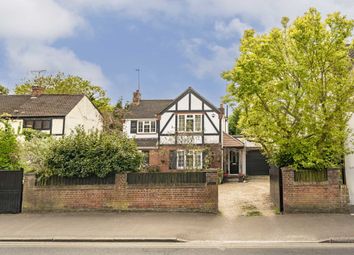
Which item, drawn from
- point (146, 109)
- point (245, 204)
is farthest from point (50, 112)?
point (245, 204)

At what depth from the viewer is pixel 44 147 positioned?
44.8 feet

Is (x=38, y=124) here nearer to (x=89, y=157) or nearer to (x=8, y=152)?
(x=8, y=152)

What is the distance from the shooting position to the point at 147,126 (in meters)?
28.8

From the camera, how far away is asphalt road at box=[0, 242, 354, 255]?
25.4ft

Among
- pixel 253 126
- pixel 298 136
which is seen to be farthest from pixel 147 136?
pixel 298 136

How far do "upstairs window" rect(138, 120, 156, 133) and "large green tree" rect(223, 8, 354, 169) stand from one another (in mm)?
16185

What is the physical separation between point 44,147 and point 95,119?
857 inches

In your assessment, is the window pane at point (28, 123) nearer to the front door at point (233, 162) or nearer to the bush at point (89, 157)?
the bush at point (89, 157)

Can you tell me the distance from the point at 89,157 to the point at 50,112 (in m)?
18.2

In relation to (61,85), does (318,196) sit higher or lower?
lower

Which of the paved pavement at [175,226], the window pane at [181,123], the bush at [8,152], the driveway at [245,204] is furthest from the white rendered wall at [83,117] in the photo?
the paved pavement at [175,226]

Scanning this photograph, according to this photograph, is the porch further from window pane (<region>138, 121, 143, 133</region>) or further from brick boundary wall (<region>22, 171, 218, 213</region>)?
brick boundary wall (<region>22, 171, 218, 213</region>)

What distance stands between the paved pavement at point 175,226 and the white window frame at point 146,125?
1640 centimetres

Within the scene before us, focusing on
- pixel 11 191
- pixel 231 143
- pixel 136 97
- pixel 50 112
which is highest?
pixel 136 97
